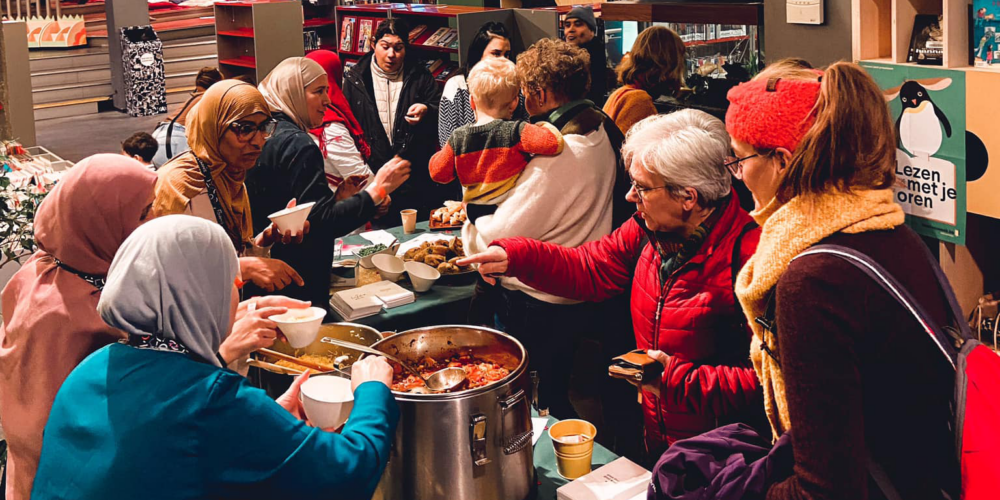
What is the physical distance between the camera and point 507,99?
139 inches

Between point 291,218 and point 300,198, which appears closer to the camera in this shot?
point 291,218

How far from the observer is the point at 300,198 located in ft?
11.8

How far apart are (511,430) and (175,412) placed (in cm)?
76

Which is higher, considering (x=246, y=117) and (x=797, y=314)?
(x=246, y=117)

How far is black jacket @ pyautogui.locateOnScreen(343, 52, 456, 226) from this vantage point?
6.02 meters

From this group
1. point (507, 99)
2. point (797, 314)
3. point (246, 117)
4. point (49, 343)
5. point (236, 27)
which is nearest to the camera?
point (797, 314)

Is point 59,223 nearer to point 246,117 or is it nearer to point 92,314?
point 92,314

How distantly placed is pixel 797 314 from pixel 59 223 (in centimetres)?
187

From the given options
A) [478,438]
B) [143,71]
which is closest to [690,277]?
[478,438]

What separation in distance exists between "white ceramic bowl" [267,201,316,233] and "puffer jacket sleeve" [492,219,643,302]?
29.8 inches

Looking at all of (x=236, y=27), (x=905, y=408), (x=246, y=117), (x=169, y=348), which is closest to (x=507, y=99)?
(x=246, y=117)

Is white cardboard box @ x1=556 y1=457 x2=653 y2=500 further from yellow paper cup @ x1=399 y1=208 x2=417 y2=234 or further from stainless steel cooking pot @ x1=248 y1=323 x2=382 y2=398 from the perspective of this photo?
yellow paper cup @ x1=399 y1=208 x2=417 y2=234

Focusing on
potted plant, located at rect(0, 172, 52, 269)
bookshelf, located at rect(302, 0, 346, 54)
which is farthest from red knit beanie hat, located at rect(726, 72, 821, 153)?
bookshelf, located at rect(302, 0, 346, 54)

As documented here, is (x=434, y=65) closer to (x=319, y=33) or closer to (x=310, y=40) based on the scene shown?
(x=310, y=40)
